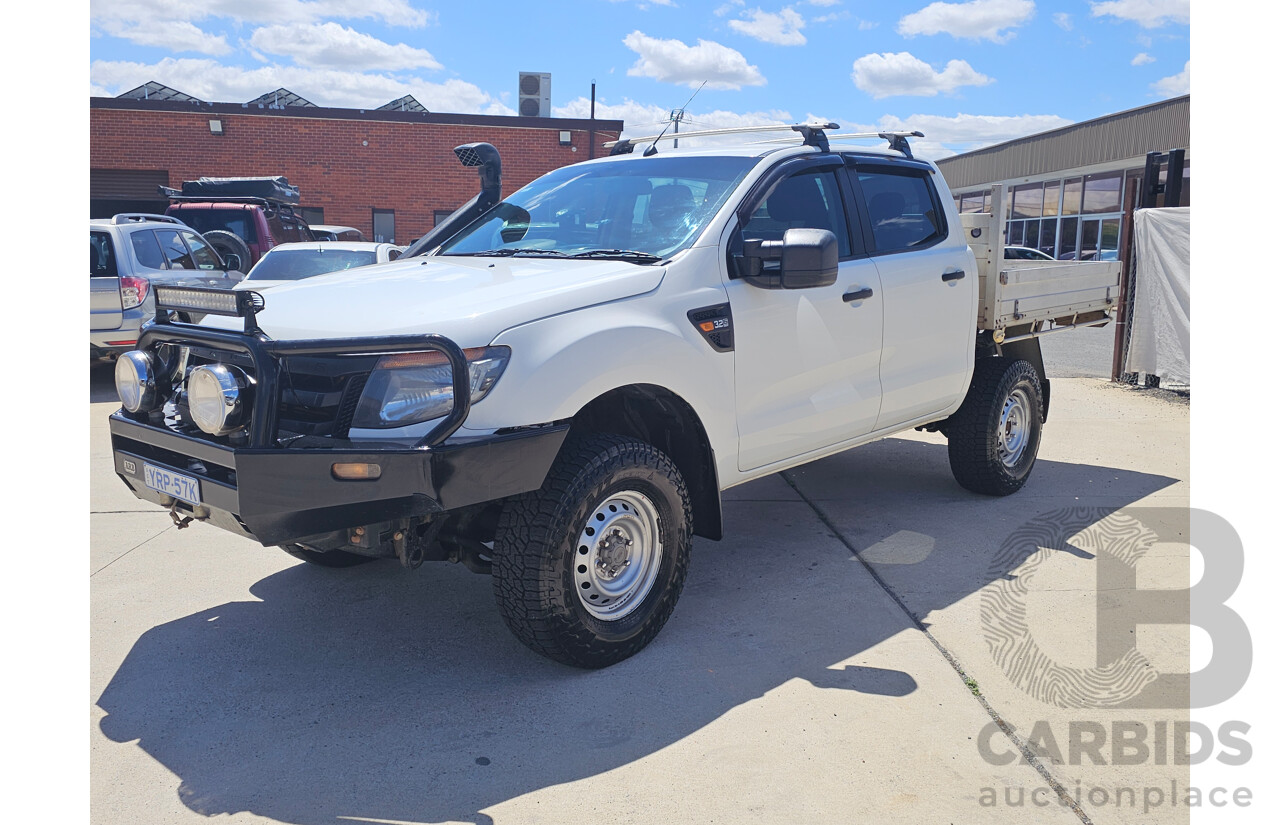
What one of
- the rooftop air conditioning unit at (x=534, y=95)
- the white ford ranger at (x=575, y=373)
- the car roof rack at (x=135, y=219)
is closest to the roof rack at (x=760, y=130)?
the white ford ranger at (x=575, y=373)

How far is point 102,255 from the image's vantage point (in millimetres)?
10391

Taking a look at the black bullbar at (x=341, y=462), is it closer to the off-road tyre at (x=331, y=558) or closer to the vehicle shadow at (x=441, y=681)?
the vehicle shadow at (x=441, y=681)

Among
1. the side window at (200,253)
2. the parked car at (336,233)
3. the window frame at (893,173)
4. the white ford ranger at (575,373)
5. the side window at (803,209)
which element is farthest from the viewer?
the parked car at (336,233)

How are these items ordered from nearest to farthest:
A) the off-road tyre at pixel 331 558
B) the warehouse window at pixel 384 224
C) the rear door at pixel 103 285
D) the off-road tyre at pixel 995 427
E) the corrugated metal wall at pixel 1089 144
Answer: the off-road tyre at pixel 331 558
the off-road tyre at pixel 995 427
the rear door at pixel 103 285
the warehouse window at pixel 384 224
the corrugated metal wall at pixel 1089 144

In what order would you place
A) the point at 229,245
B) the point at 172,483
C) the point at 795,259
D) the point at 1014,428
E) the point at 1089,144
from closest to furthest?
the point at 172,483 → the point at 795,259 → the point at 1014,428 → the point at 229,245 → the point at 1089,144

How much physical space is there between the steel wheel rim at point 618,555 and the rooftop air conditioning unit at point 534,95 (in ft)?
80.8

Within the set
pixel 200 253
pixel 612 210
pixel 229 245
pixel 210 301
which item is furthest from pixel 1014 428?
pixel 229 245

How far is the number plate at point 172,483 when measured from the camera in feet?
11.5

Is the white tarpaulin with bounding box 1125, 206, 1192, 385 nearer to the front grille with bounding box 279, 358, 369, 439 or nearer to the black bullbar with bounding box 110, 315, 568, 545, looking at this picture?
the black bullbar with bounding box 110, 315, 568, 545

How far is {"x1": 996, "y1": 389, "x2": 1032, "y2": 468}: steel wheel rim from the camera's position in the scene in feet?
20.8

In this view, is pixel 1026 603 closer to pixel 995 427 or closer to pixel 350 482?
pixel 995 427

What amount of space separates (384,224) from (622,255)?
73.7 feet

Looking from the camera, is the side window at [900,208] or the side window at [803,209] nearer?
the side window at [803,209]

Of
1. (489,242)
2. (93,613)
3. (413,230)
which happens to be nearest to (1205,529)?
(489,242)
